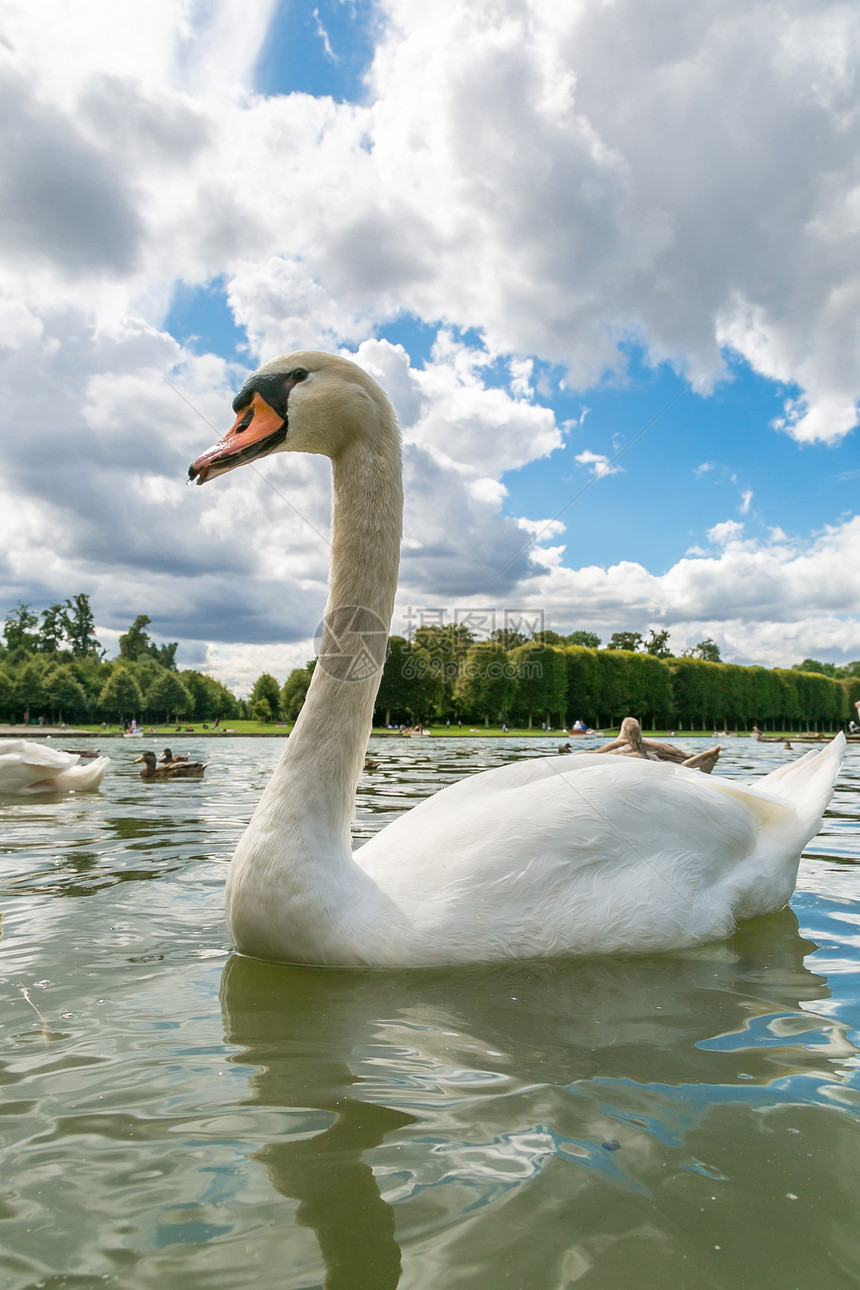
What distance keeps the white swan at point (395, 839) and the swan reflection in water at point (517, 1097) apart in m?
0.19

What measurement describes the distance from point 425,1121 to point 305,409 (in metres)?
2.81

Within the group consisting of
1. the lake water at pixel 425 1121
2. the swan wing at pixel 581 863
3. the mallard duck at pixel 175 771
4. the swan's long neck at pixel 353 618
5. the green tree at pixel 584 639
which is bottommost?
the mallard duck at pixel 175 771

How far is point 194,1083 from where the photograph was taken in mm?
2199

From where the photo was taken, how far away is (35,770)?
10727 millimetres

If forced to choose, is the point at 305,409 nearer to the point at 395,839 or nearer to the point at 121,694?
the point at 395,839

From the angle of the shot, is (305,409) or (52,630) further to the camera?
(52,630)

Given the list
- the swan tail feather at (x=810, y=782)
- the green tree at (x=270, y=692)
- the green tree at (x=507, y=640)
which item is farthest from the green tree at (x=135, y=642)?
the swan tail feather at (x=810, y=782)

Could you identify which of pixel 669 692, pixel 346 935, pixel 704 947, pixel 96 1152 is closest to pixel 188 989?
pixel 346 935

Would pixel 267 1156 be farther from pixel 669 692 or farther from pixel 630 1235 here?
pixel 669 692

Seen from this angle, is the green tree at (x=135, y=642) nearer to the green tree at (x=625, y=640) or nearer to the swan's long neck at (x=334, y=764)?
the green tree at (x=625, y=640)

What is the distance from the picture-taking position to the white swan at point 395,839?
311 cm

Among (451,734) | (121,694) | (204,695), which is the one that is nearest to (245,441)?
(451,734)

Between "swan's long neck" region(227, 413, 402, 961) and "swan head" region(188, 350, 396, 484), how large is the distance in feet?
0.26

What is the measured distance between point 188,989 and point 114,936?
89cm
